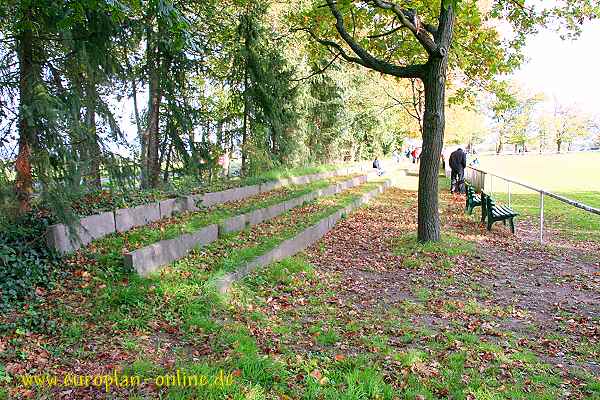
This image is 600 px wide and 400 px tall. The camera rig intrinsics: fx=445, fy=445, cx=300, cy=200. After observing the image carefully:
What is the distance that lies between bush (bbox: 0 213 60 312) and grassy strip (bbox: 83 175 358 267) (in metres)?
0.60

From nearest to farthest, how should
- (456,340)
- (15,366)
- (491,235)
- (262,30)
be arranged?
(15,366), (456,340), (491,235), (262,30)

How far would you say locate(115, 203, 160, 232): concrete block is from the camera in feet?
23.0

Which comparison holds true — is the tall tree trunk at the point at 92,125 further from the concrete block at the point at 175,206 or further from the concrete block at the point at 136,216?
the concrete block at the point at 175,206

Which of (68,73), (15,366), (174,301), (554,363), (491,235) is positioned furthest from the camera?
(491,235)

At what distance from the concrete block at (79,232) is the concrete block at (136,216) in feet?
0.53

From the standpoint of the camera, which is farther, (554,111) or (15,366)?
(554,111)

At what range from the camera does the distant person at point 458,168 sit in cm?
1755

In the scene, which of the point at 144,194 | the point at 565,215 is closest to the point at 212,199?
the point at 144,194

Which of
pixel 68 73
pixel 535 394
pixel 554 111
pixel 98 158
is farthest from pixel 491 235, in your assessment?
pixel 554 111

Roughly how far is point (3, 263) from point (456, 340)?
502cm

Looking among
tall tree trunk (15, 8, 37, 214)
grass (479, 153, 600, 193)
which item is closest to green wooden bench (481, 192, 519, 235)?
tall tree trunk (15, 8, 37, 214)

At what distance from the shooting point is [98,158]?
687cm

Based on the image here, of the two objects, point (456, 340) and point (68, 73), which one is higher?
point (68, 73)

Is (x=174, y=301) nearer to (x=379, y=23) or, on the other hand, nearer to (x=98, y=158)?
(x=98, y=158)
